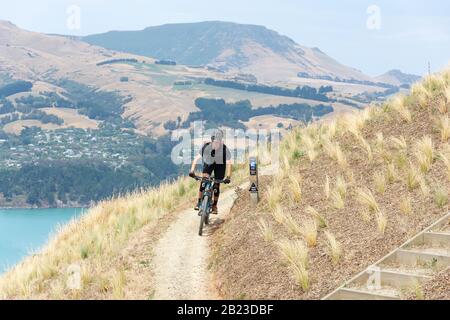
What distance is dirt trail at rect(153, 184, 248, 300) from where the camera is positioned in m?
11.6

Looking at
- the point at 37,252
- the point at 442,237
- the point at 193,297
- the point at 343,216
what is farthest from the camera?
the point at 37,252

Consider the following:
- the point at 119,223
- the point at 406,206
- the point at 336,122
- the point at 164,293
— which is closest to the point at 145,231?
the point at 119,223

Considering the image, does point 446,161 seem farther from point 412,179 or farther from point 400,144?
point 400,144

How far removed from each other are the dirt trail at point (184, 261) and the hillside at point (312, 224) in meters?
0.09

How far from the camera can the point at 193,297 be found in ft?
37.0

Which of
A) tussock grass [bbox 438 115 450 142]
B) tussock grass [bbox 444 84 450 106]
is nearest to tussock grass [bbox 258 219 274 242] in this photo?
tussock grass [bbox 438 115 450 142]

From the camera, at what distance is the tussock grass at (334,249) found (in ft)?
35.2

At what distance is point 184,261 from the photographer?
1345 centimetres

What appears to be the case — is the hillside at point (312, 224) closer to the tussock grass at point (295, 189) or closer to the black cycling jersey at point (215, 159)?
the tussock grass at point (295, 189)

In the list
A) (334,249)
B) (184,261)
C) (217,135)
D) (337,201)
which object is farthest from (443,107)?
(184,261)

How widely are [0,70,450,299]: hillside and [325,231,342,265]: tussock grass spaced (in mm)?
29

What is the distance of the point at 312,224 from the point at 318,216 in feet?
1.72
